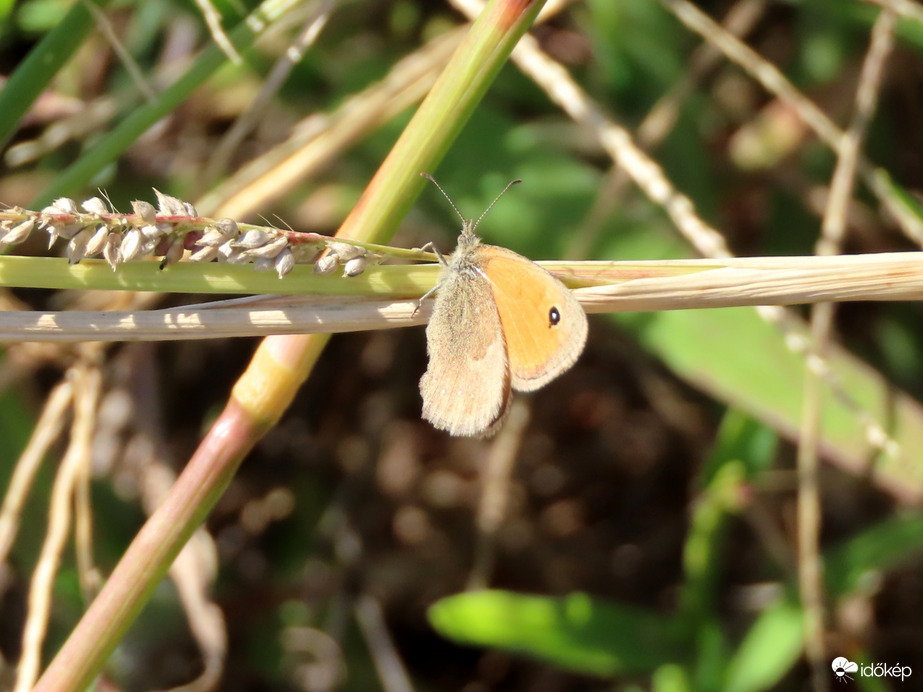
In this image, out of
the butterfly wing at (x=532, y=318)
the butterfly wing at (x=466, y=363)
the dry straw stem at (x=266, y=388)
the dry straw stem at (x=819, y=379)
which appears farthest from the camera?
the dry straw stem at (x=819, y=379)

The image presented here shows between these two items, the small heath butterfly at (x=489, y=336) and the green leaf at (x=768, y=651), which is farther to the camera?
the green leaf at (x=768, y=651)

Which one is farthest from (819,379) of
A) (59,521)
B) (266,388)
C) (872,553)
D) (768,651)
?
(59,521)

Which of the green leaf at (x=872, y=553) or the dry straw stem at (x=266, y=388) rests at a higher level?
the green leaf at (x=872, y=553)

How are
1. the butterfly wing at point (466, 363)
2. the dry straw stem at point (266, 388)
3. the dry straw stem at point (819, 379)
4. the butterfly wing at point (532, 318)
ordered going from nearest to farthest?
the dry straw stem at point (266, 388), the butterfly wing at point (532, 318), the butterfly wing at point (466, 363), the dry straw stem at point (819, 379)

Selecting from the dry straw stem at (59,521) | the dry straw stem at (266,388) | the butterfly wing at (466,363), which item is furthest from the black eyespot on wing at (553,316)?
the dry straw stem at (59,521)

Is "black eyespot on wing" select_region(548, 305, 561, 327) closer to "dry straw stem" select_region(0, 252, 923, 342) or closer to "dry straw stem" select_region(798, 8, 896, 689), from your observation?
"dry straw stem" select_region(0, 252, 923, 342)

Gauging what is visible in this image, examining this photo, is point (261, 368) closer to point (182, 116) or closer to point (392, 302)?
point (392, 302)

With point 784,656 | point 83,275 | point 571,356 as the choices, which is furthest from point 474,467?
point 83,275

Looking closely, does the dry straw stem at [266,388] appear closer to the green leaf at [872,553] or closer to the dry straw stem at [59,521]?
the dry straw stem at [59,521]
